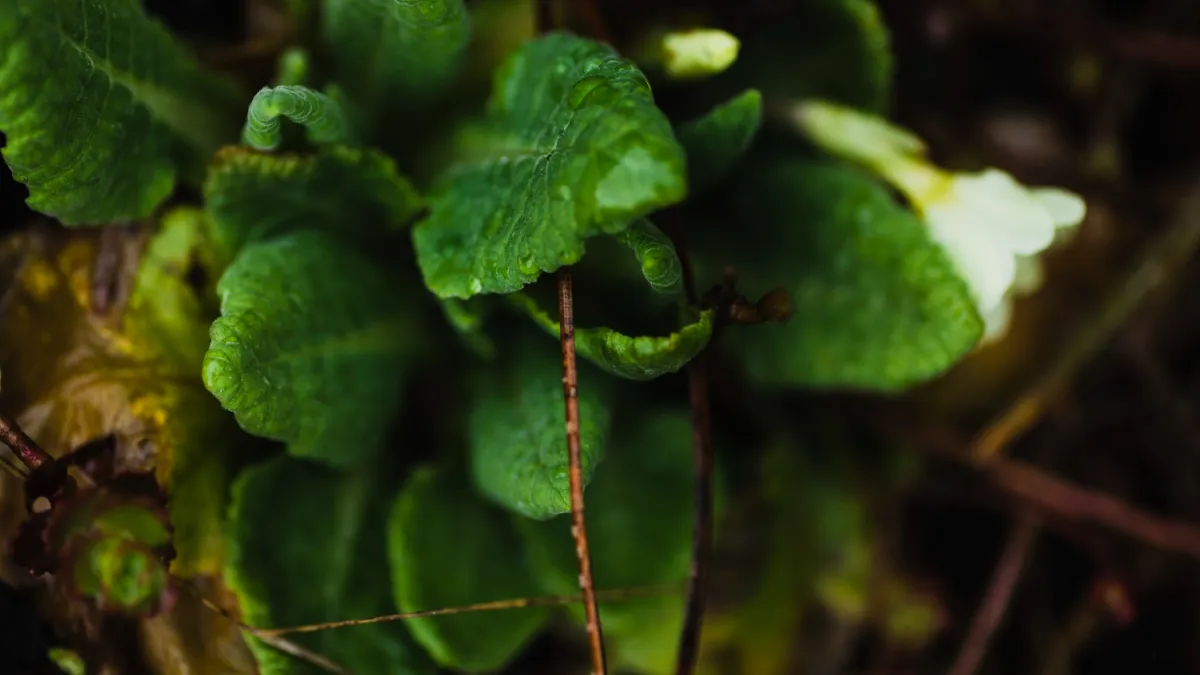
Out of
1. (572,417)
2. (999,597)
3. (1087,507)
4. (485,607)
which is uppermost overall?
(572,417)

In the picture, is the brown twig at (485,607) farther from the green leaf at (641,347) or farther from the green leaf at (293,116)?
the green leaf at (293,116)

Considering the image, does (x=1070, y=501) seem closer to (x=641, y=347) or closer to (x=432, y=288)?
(x=641, y=347)

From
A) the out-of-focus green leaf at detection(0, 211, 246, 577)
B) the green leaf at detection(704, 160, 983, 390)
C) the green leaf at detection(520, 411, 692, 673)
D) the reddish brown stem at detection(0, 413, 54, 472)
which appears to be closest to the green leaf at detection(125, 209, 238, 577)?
the out-of-focus green leaf at detection(0, 211, 246, 577)

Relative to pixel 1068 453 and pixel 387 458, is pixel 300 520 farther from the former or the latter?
pixel 1068 453

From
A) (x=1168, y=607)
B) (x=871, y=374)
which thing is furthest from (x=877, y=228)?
(x=1168, y=607)

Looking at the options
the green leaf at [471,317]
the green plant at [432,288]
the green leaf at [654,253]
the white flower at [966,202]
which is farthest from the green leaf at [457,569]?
the white flower at [966,202]

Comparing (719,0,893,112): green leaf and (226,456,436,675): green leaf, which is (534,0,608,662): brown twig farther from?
(719,0,893,112): green leaf

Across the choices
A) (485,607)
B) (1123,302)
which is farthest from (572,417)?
(1123,302)
